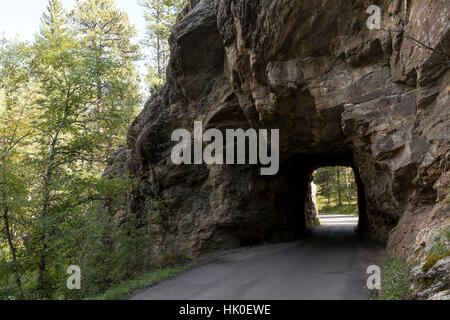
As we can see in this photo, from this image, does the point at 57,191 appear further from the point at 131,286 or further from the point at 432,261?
the point at 432,261

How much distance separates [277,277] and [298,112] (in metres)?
6.60

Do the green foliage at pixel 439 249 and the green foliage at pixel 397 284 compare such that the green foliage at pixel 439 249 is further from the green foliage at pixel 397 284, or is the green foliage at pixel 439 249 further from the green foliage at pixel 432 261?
the green foliage at pixel 397 284

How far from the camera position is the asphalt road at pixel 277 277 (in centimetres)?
681

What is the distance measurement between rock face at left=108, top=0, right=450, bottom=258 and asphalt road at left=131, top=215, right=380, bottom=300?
64.9 inches

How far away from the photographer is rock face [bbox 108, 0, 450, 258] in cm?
728

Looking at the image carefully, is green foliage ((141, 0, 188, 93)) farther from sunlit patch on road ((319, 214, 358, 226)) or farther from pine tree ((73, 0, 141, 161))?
sunlit patch on road ((319, 214, 358, 226))

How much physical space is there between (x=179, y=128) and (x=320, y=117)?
744 centimetres

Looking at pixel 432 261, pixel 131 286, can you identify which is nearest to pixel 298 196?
pixel 131 286

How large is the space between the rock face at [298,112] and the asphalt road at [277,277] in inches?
64.9

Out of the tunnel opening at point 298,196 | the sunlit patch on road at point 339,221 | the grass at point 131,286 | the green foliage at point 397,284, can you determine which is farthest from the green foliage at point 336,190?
the green foliage at point 397,284

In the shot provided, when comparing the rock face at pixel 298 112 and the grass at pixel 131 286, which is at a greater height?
the rock face at pixel 298 112
